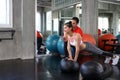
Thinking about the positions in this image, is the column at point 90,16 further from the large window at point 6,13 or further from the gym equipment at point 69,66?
the gym equipment at point 69,66

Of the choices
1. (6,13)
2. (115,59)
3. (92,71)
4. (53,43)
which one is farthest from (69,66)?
(6,13)

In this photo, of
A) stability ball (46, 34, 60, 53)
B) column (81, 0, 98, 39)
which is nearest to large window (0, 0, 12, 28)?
stability ball (46, 34, 60, 53)

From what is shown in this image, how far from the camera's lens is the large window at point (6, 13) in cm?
580

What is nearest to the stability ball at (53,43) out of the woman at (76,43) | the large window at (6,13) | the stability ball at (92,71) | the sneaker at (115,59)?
the large window at (6,13)

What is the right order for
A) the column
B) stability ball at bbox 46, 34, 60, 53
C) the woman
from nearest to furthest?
the woman → stability ball at bbox 46, 34, 60, 53 → the column

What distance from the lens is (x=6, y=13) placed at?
19.4 ft

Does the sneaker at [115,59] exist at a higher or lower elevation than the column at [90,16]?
lower

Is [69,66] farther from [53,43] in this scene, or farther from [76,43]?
[53,43]

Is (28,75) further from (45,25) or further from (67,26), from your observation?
(45,25)

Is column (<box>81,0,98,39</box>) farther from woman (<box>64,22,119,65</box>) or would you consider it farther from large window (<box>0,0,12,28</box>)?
large window (<box>0,0,12,28</box>)

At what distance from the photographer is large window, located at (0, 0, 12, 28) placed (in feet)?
19.0

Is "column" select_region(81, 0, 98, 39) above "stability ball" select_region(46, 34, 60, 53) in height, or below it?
above

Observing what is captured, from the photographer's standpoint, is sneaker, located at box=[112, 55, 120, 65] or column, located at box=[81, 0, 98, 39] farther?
column, located at box=[81, 0, 98, 39]

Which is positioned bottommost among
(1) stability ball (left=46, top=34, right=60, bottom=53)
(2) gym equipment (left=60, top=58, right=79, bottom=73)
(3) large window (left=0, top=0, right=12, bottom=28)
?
(2) gym equipment (left=60, top=58, right=79, bottom=73)
